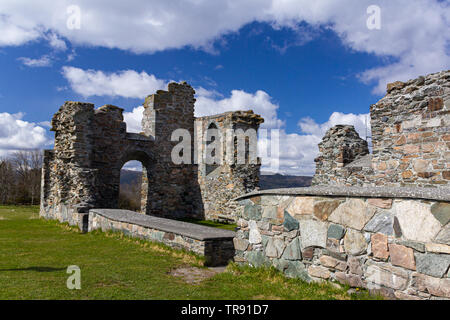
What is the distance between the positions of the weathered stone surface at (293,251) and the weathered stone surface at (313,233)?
10cm

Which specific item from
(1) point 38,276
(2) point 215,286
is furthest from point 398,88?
(1) point 38,276

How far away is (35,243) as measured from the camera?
336 inches

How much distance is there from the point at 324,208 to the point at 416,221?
116 centimetres

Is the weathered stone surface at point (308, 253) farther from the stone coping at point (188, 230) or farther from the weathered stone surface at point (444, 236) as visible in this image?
the stone coping at point (188, 230)

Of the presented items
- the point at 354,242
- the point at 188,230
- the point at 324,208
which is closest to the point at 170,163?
the point at 188,230

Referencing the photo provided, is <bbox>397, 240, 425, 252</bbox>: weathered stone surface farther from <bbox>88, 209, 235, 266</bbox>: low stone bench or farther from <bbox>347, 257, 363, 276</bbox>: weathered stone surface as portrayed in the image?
<bbox>88, 209, 235, 266</bbox>: low stone bench

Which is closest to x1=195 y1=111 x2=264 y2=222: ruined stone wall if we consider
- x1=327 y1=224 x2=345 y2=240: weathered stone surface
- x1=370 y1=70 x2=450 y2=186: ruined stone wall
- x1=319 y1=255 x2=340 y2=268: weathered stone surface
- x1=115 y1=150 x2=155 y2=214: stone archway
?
x1=115 y1=150 x2=155 y2=214: stone archway

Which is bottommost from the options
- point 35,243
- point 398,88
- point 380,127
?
point 35,243

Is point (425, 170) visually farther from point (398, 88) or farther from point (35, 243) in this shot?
point (35, 243)

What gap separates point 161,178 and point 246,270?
12717mm

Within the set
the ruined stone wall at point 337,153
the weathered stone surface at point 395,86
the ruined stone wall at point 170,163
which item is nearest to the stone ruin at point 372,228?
the weathered stone surface at point 395,86

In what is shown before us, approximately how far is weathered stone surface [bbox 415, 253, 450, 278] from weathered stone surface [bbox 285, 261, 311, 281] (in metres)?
1.49

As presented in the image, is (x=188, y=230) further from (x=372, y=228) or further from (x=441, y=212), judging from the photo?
(x=441, y=212)
